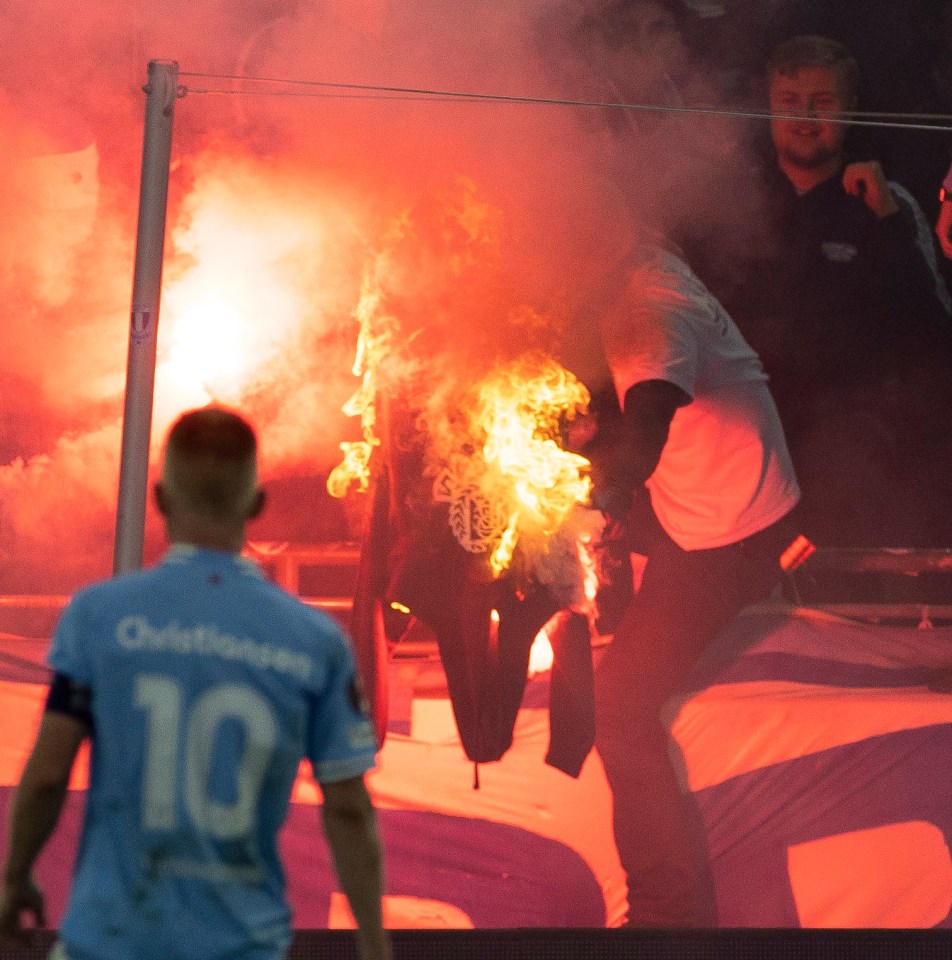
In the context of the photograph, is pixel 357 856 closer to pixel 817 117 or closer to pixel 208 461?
pixel 208 461

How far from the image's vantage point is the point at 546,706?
4.41 m

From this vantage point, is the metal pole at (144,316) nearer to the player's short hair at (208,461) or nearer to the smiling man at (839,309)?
the smiling man at (839,309)

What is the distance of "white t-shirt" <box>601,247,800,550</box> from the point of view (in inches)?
178

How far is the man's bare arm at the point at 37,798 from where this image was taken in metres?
1.70

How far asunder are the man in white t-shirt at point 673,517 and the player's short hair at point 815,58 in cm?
86

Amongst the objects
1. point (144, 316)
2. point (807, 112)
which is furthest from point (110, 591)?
point (807, 112)

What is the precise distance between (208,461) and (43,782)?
495 mm

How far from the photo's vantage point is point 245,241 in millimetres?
4465

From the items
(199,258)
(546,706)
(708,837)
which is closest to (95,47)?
(199,258)

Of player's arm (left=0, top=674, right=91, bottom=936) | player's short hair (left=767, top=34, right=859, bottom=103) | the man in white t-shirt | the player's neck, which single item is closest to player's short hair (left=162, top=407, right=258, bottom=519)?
the player's neck

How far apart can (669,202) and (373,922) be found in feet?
11.1

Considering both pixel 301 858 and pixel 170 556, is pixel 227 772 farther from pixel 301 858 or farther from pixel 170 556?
pixel 301 858

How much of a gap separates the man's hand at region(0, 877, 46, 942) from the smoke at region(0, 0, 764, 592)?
2.77m

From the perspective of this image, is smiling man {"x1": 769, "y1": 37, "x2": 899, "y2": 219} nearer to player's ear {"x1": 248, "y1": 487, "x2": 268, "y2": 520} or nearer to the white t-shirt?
the white t-shirt
